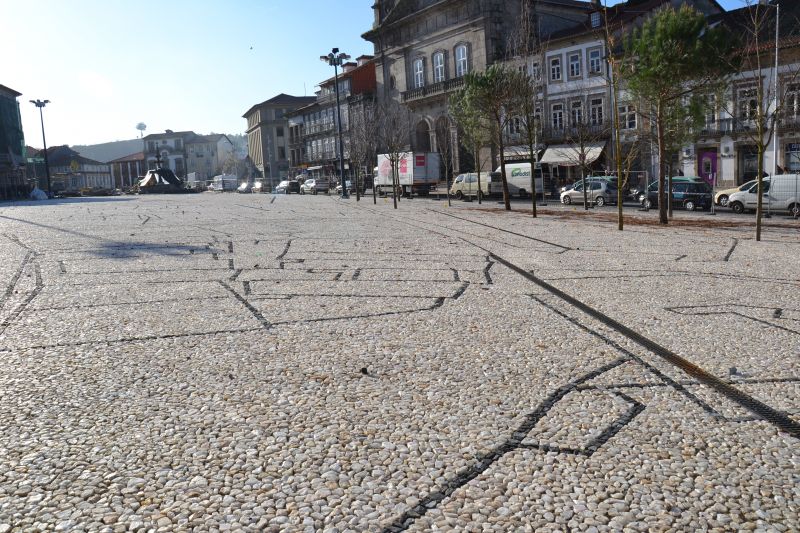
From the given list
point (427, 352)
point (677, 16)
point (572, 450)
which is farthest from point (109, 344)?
point (677, 16)

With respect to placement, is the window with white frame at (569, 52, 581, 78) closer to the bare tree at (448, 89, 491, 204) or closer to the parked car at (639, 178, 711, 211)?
the parked car at (639, 178, 711, 211)

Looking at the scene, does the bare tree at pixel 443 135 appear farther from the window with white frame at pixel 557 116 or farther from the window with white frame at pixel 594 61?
the window with white frame at pixel 594 61

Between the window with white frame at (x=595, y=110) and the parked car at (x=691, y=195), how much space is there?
16106 mm

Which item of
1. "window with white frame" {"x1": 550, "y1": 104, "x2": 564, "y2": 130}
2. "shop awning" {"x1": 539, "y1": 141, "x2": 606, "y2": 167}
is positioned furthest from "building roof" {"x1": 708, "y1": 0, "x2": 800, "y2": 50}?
"window with white frame" {"x1": 550, "y1": 104, "x2": 564, "y2": 130}

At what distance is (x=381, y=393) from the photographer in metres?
5.44

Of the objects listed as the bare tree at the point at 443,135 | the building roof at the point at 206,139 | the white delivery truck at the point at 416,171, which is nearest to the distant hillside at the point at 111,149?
the building roof at the point at 206,139

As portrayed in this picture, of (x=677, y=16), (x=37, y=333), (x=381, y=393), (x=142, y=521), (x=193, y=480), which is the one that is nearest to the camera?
(x=142, y=521)

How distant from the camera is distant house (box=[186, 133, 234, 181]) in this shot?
146500 millimetres

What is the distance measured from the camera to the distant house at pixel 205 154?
481 feet

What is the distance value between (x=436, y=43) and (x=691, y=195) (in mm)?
34291

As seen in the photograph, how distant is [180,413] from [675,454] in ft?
10.4

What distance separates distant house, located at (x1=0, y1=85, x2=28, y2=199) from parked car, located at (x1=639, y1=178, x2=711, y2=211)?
58497 millimetres

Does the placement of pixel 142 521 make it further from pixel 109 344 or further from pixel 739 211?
pixel 739 211

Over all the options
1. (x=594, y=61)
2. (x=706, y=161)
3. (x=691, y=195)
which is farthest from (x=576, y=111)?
(x=691, y=195)
